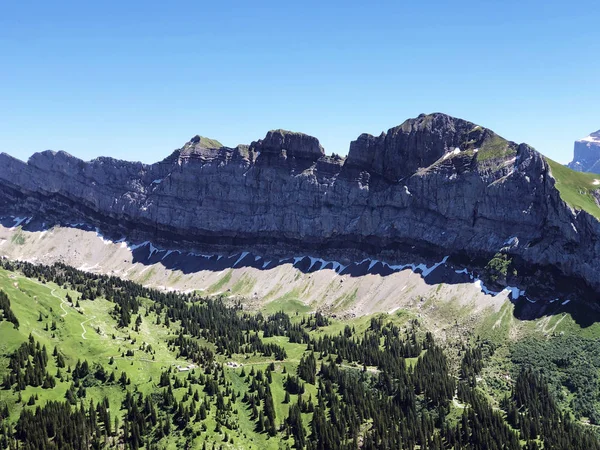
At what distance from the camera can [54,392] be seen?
6329 inches

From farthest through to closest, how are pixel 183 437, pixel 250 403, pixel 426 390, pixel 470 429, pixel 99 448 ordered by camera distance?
pixel 426 390, pixel 250 403, pixel 470 429, pixel 183 437, pixel 99 448

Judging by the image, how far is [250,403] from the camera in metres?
177

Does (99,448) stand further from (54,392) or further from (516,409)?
(516,409)

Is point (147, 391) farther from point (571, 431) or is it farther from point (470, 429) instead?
point (571, 431)

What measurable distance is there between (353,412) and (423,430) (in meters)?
21.1

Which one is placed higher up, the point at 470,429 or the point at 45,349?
the point at 45,349

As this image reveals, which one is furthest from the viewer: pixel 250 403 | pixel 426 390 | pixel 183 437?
pixel 426 390

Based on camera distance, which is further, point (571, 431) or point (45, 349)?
point (45, 349)

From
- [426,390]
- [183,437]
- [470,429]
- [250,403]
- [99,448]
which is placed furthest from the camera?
[426,390]

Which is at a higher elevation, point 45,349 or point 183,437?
point 45,349

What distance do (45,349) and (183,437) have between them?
56.8m

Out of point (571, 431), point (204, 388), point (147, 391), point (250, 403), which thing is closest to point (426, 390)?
point (571, 431)

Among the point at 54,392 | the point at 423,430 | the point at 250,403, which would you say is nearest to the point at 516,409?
the point at 423,430

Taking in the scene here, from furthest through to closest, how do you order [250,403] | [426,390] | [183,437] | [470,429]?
[426,390], [250,403], [470,429], [183,437]
